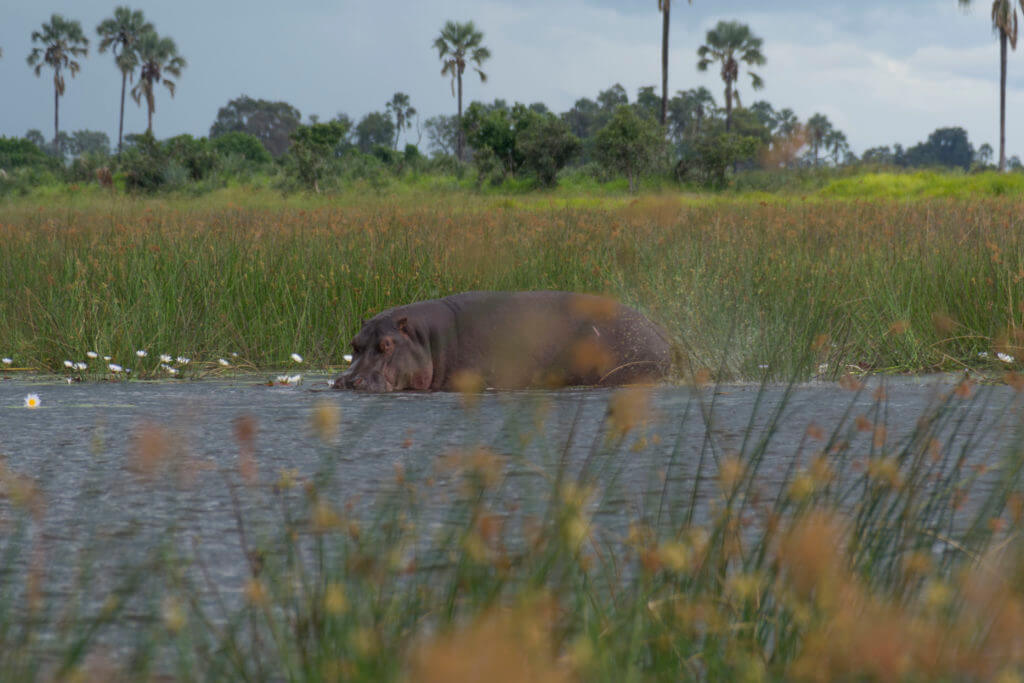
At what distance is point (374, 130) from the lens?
3487 inches

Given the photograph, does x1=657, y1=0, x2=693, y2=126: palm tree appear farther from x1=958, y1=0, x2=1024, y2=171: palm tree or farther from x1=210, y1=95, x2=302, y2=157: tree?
x1=210, y1=95, x2=302, y2=157: tree

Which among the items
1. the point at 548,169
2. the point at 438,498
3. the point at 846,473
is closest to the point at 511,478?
the point at 438,498

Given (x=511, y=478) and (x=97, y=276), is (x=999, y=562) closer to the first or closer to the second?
(x=511, y=478)

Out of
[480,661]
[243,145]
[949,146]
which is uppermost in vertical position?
[949,146]

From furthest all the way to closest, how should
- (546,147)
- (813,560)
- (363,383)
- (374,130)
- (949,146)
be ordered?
(949,146) → (374,130) → (546,147) → (363,383) → (813,560)

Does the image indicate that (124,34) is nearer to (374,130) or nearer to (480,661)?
(374,130)

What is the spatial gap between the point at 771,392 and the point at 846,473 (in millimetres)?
2050

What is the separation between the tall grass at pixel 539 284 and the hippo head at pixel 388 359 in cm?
133

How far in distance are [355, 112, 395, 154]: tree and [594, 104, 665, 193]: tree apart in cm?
5171

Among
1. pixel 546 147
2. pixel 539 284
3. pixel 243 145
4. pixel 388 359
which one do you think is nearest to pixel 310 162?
pixel 546 147

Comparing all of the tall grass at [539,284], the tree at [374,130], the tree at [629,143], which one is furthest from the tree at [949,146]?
the tall grass at [539,284]

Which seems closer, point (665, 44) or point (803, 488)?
point (803, 488)

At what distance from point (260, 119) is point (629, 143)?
2376 inches

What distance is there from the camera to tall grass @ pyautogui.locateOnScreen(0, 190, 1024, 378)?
19.9 feet
